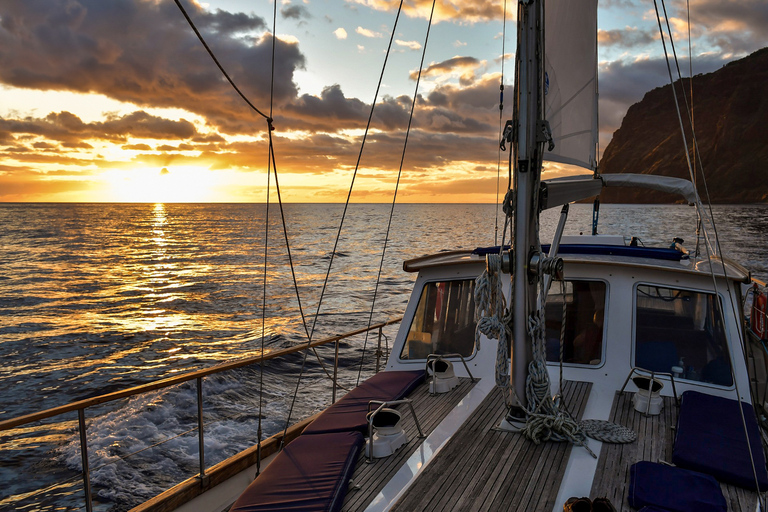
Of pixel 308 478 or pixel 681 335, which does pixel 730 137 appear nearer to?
pixel 681 335

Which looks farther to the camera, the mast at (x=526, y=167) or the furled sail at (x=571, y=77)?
the furled sail at (x=571, y=77)

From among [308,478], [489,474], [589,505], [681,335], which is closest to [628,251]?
[681,335]

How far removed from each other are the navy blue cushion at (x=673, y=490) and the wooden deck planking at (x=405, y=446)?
1615 millimetres

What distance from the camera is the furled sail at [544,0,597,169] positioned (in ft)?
15.0

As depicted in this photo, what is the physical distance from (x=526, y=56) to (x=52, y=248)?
59.9 m

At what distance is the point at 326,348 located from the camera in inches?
645

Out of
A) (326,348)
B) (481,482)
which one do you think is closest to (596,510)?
(481,482)

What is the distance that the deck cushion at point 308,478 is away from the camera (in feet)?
10.5

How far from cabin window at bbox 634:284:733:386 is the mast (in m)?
2.04

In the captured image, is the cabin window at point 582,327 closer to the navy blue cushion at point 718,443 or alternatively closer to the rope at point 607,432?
the navy blue cushion at point 718,443

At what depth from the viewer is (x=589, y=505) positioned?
284 cm

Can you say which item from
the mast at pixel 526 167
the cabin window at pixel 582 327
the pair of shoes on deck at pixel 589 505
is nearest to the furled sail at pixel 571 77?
the mast at pixel 526 167

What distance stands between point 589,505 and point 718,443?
5.11 feet

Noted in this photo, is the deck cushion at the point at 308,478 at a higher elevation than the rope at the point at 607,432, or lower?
lower
